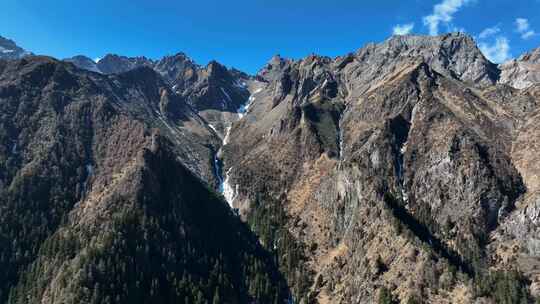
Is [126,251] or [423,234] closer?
[126,251]

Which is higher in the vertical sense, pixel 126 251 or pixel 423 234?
pixel 126 251

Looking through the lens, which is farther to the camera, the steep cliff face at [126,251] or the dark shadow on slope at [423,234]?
the steep cliff face at [126,251]

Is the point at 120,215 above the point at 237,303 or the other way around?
above

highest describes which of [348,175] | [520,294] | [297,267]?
[348,175]

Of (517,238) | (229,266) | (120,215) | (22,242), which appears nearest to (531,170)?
(517,238)

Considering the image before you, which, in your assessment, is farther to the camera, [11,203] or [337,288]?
[11,203]

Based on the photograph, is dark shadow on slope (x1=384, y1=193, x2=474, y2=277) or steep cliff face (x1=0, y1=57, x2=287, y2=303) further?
steep cliff face (x1=0, y1=57, x2=287, y2=303)

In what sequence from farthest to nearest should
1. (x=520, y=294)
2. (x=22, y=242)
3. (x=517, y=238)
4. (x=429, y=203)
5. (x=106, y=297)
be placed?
1. (x=429, y=203)
2. (x=22, y=242)
3. (x=517, y=238)
4. (x=106, y=297)
5. (x=520, y=294)

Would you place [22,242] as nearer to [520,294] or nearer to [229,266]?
[229,266]

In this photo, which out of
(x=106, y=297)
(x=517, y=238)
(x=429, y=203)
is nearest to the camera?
(x=106, y=297)

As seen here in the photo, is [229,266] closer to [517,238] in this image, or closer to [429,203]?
[429,203]
